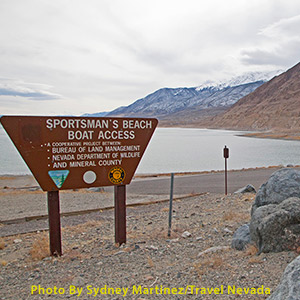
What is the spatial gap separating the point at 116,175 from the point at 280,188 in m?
2.52

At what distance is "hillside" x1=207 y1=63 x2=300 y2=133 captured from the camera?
378ft

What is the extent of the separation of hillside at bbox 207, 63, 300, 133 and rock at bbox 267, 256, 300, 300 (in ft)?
332

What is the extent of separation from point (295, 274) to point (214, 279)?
1292mm

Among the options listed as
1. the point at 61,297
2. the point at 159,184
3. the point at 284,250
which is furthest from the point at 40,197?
the point at 284,250

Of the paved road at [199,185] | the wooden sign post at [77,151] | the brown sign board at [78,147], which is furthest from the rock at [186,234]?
the paved road at [199,185]

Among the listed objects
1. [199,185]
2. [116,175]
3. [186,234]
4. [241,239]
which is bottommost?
[199,185]

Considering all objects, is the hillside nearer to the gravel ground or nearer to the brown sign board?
the gravel ground

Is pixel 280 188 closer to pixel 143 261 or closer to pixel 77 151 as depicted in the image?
pixel 143 261

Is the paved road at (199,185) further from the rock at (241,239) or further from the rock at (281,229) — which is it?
the rock at (281,229)

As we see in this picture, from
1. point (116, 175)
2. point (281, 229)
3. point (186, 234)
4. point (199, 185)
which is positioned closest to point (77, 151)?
point (116, 175)

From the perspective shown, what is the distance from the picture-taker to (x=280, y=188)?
529cm

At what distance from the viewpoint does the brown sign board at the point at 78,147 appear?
15.5 ft


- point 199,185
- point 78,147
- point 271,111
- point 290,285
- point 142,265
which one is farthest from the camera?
point 271,111

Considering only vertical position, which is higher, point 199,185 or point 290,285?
point 290,285
